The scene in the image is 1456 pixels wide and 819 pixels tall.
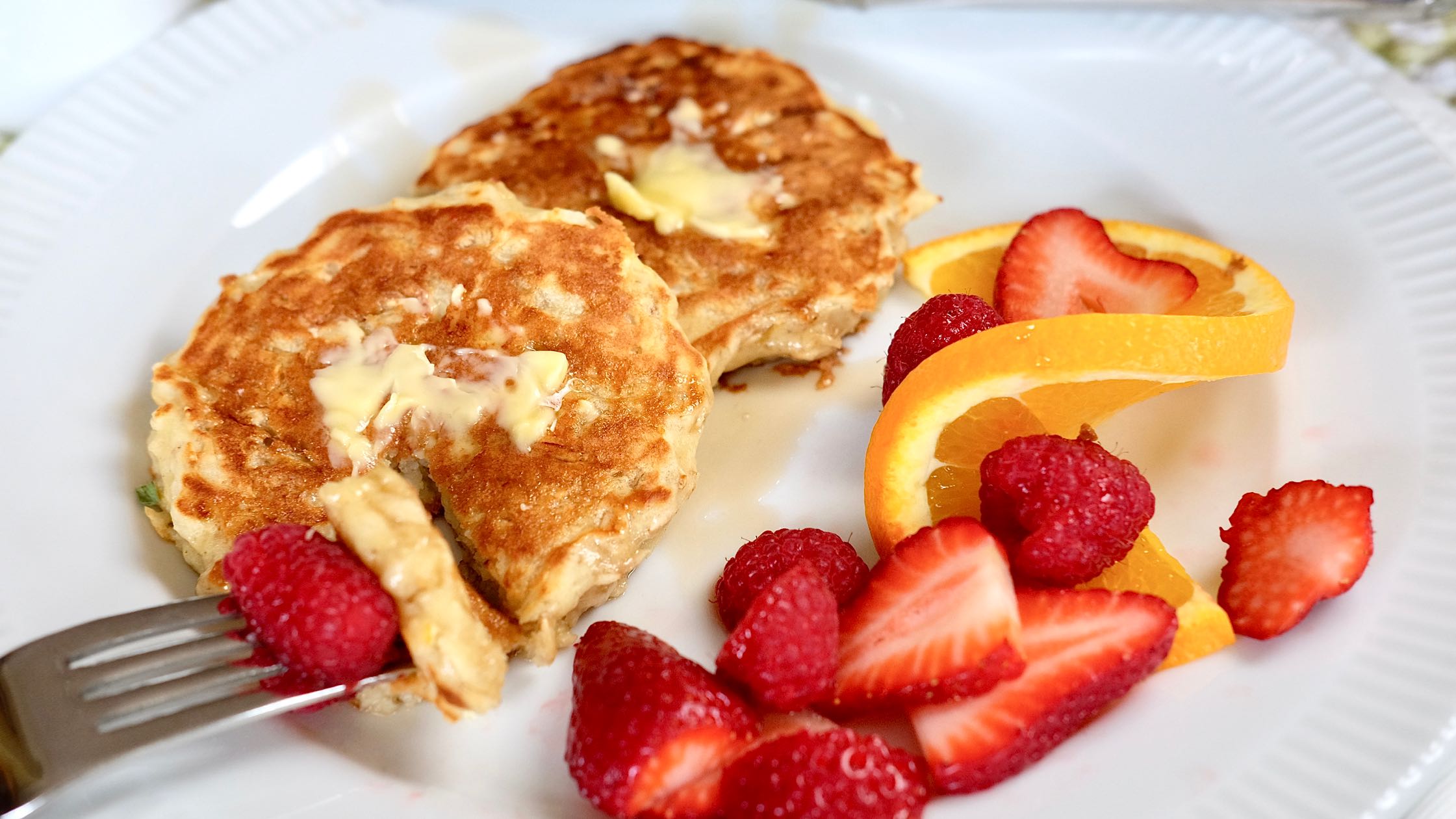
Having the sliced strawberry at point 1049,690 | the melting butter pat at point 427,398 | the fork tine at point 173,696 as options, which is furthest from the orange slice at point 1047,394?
the fork tine at point 173,696

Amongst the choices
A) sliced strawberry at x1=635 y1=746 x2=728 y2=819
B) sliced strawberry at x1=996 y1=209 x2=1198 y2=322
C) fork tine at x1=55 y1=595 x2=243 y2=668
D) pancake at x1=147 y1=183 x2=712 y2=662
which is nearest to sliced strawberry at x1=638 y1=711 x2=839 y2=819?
sliced strawberry at x1=635 y1=746 x2=728 y2=819

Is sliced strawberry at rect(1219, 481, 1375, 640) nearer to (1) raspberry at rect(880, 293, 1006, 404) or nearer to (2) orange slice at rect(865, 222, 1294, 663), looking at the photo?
(2) orange slice at rect(865, 222, 1294, 663)

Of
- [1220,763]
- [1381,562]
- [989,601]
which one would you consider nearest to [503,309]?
[989,601]

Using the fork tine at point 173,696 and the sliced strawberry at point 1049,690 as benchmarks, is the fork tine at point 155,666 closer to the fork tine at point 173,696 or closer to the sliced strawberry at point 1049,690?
the fork tine at point 173,696

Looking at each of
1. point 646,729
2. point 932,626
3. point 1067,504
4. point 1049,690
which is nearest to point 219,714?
point 646,729

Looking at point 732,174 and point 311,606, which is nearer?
point 311,606

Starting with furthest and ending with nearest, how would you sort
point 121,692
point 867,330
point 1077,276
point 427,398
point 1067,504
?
point 867,330, point 1077,276, point 427,398, point 1067,504, point 121,692

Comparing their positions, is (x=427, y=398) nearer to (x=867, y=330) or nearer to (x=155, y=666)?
(x=155, y=666)

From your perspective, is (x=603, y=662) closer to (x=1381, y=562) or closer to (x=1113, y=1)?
(x=1381, y=562)
